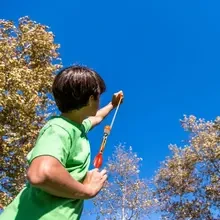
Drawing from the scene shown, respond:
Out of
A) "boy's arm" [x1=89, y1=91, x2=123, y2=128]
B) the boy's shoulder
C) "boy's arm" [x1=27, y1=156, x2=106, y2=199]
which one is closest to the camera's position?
"boy's arm" [x1=27, y1=156, x2=106, y2=199]

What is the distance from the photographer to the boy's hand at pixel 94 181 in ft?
7.70

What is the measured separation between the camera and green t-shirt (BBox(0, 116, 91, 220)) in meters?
2.14

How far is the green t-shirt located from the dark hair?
0.14 meters

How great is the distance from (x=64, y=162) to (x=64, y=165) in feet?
0.05

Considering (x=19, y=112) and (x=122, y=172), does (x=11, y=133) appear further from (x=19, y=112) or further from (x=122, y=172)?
(x=122, y=172)

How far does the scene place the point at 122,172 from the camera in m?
39.1

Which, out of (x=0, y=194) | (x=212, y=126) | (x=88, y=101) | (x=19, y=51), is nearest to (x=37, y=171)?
(x=88, y=101)

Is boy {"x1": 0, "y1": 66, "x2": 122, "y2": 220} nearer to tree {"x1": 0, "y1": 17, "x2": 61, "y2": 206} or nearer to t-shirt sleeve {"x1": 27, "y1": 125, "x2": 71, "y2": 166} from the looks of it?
t-shirt sleeve {"x1": 27, "y1": 125, "x2": 71, "y2": 166}

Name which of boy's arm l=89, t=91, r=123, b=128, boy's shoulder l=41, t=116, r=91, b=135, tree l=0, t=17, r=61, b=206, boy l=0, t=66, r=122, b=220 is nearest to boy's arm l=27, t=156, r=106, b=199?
boy l=0, t=66, r=122, b=220

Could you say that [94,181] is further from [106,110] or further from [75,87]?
[106,110]

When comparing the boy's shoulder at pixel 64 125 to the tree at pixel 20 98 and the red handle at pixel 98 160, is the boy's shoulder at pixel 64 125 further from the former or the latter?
the tree at pixel 20 98

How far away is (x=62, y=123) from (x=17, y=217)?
54 cm

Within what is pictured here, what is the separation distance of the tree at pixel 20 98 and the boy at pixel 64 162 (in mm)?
14542

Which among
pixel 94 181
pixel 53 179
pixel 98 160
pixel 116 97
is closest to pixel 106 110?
pixel 116 97
